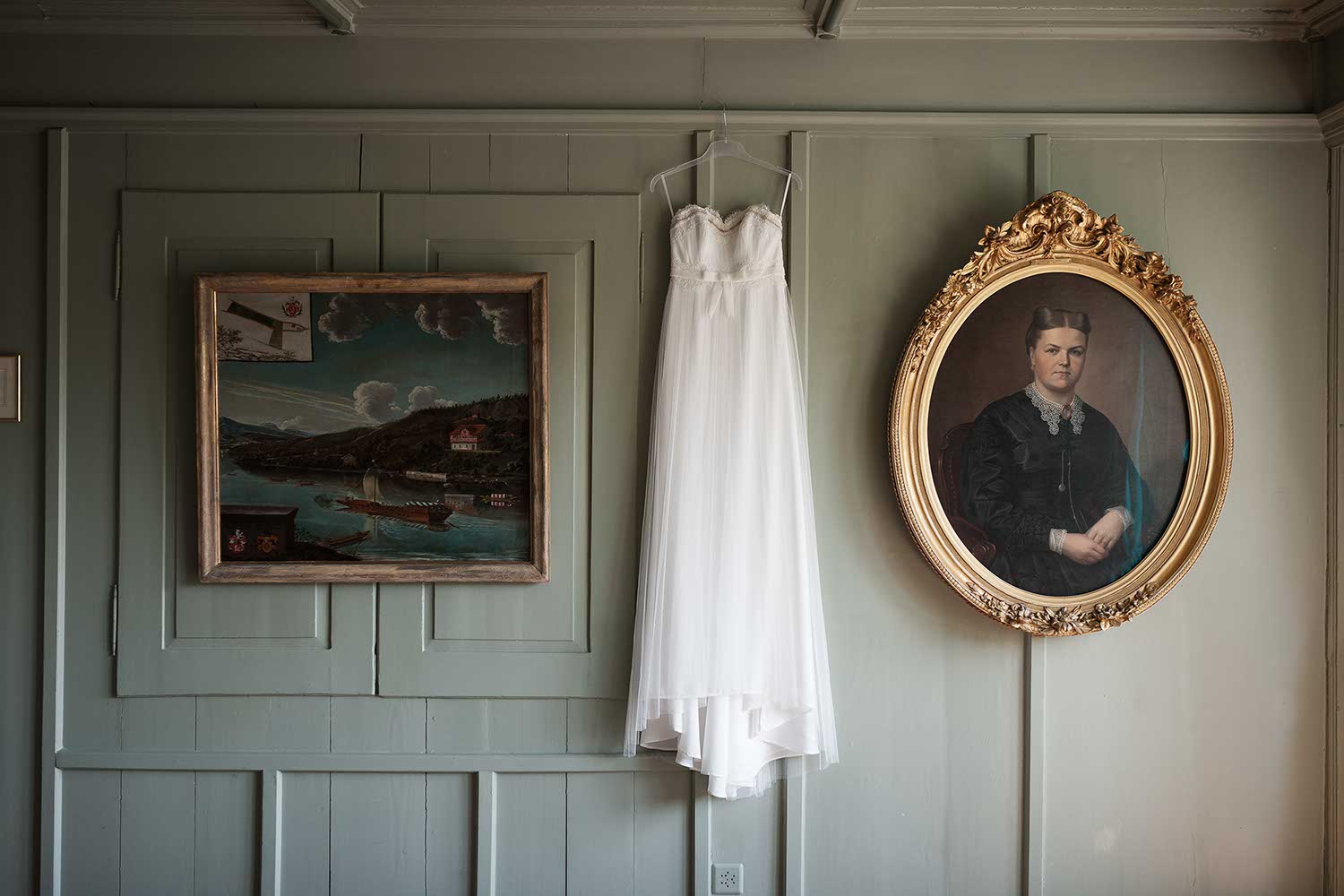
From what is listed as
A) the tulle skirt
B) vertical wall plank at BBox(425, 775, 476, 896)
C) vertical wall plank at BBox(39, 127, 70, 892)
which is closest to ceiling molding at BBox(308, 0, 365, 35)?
vertical wall plank at BBox(39, 127, 70, 892)

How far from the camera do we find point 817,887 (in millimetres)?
2176

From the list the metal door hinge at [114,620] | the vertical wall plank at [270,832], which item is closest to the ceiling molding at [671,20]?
the metal door hinge at [114,620]

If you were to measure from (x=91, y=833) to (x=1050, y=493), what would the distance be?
265 centimetres

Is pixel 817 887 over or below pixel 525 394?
below

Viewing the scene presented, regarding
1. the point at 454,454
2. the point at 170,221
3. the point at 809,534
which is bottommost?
the point at 809,534

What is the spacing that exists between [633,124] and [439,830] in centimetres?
193

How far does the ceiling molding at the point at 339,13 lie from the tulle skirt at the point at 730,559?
108 centimetres

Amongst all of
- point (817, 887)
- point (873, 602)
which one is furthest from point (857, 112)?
point (817, 887)

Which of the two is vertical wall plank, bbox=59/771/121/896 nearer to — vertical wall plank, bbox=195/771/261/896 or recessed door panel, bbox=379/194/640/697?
vertical wall plank, bbox=195/771/261/896

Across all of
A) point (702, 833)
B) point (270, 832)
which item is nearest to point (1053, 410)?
point (702, 833)

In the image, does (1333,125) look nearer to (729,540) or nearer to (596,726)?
(729,540)

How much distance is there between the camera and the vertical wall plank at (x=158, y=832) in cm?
217

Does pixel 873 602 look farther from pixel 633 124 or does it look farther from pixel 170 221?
pixel 170 221

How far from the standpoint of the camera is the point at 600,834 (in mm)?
2172
